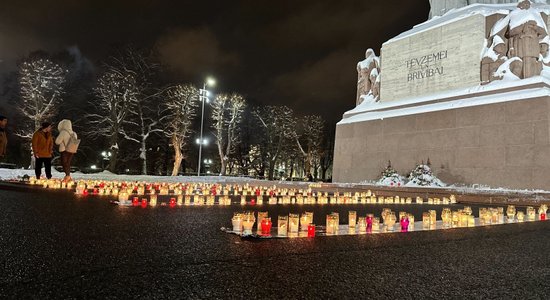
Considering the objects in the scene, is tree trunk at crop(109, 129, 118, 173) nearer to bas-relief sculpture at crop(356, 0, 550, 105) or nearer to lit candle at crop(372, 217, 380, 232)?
bas-relief sculpture at crop(356, 0, 550, 105)

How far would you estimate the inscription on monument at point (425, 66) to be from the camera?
16438 millimetres

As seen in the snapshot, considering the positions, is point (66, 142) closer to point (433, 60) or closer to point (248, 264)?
point (248, 264)

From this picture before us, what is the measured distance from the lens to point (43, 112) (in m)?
27.2

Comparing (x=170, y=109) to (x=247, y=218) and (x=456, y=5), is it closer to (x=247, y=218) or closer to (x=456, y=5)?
(x=456, y=5)

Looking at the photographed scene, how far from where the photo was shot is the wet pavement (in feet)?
5.89

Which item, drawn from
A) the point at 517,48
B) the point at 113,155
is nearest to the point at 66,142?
the point at 517,48

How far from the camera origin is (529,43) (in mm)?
13938

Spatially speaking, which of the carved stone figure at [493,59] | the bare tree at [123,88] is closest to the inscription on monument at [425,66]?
the carved stone figure at [493,59]

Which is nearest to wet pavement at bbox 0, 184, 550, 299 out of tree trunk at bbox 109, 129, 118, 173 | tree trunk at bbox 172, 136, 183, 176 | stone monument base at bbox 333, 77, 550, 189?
stone monument base at bbox 333, 77, 550, 189

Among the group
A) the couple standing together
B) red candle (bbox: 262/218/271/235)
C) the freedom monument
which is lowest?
red candle (bbox: 262/218/271/235)

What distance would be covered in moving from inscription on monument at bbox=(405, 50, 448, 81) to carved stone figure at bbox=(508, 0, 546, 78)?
2735 millimetres

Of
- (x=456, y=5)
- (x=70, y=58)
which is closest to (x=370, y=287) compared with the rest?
(x=456, y=5)

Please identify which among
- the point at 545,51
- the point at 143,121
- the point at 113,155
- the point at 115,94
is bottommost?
the point at 113,155

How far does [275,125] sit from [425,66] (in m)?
23.6
